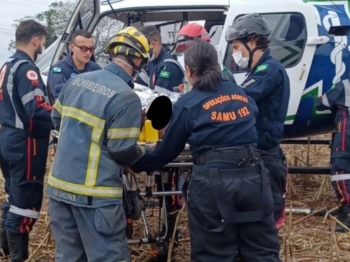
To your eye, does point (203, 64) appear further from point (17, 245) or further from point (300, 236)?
point (300, 236)

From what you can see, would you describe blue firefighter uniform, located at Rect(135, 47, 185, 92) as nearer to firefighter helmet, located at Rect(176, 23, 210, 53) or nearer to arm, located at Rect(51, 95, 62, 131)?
firefighter helmet, located at Rect(176, 23, 210, 53)

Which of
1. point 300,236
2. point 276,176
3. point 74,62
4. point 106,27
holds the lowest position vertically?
point 300,236

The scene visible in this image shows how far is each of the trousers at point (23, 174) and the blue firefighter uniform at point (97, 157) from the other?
1329 millimetres

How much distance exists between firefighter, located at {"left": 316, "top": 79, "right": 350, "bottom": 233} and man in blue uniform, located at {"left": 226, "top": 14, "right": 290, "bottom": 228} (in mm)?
1853

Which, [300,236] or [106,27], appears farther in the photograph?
[106,27]

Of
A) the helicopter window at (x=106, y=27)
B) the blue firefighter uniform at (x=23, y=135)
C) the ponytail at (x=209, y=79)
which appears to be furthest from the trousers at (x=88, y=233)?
the helicopter window at (x=106, y=27)

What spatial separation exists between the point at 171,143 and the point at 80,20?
3.54 meters

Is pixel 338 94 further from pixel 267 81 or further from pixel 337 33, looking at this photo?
pixel 267 81

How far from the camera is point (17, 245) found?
540 cm

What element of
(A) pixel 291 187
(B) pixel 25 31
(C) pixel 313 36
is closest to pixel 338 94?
(C) pixel 313 36

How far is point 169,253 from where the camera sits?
202 inches

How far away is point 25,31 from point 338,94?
10.0 ft

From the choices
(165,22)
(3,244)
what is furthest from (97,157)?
(165,22)

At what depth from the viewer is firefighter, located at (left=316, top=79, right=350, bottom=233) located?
660 centimetres
